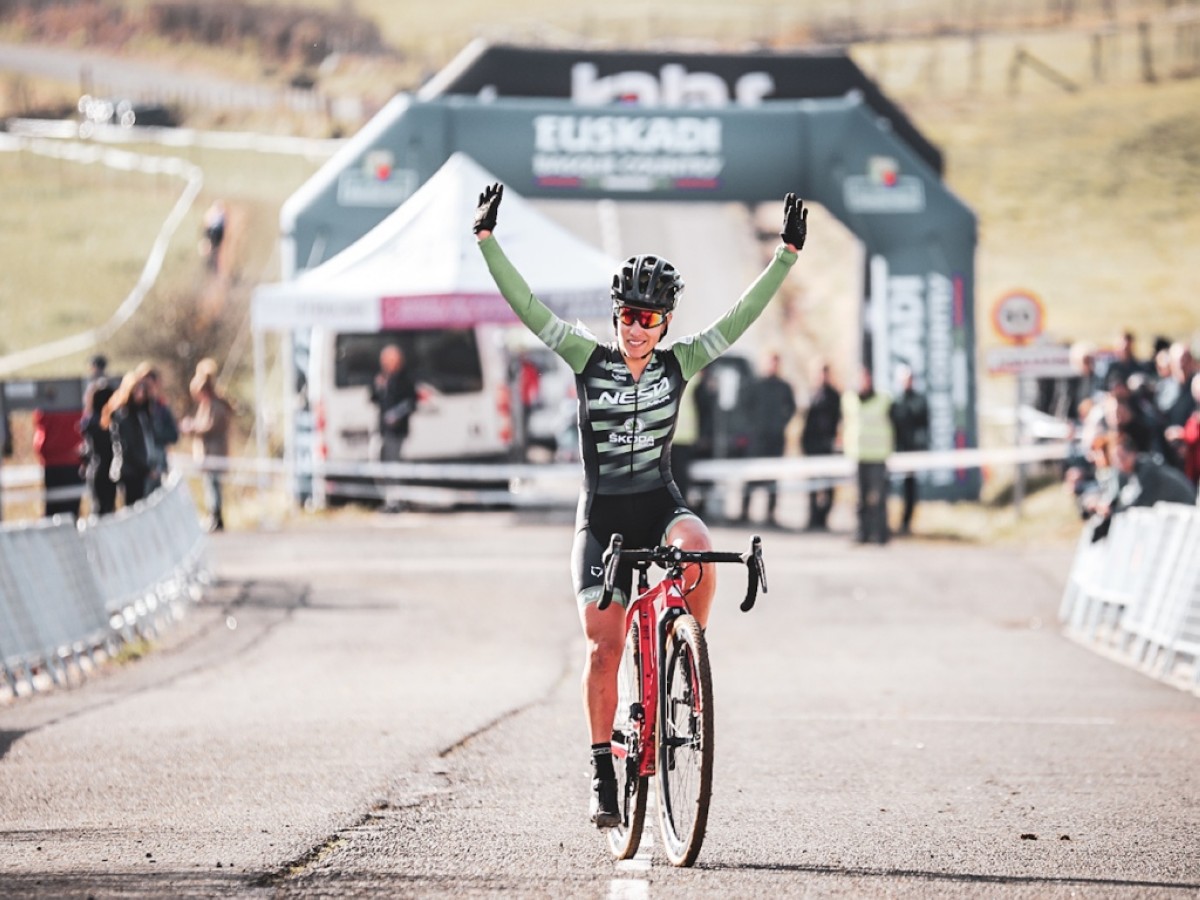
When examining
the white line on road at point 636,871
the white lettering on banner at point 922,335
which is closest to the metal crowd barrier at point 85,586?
the white line on road at point 636,871

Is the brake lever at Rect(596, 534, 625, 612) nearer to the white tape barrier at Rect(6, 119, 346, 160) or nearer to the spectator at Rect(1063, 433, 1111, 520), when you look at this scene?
the spectator at Rect(1063, 433, 1111, 520)

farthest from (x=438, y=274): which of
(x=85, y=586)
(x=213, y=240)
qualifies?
(x=213, y=240)

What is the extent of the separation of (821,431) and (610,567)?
18.3m

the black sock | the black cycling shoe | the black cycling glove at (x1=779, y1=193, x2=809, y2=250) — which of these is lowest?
the black cycling shoe

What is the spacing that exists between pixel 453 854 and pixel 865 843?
4.71 feet

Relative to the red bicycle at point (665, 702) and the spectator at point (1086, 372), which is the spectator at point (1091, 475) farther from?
the red bicycle at point (665, 702)

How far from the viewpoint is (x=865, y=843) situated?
761cm

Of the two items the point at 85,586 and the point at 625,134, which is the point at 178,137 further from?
the point at 85,586

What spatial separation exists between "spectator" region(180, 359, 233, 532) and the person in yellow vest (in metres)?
7.37

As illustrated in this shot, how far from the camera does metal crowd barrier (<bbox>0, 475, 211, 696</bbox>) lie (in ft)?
44.0

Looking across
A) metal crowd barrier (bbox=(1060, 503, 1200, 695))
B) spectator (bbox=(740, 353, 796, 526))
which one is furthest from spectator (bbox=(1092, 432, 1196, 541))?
spectator (bbox=(740, 353, 796, 526))

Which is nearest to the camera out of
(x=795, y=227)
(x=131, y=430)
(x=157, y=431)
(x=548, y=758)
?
(x=795, y=227)

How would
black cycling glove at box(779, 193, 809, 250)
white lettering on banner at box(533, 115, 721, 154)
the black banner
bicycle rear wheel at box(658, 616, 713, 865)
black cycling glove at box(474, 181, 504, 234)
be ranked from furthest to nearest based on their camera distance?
the black banner → white lettering on banner at box(533, 115, 721, 154) → black cycling glove at box(779, 193, 809, 250) → black cycling glove at box(474, 181, 504, 234) → bicycle rear wheel at box(658, 616, 713, 865)

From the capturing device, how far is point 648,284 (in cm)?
736
